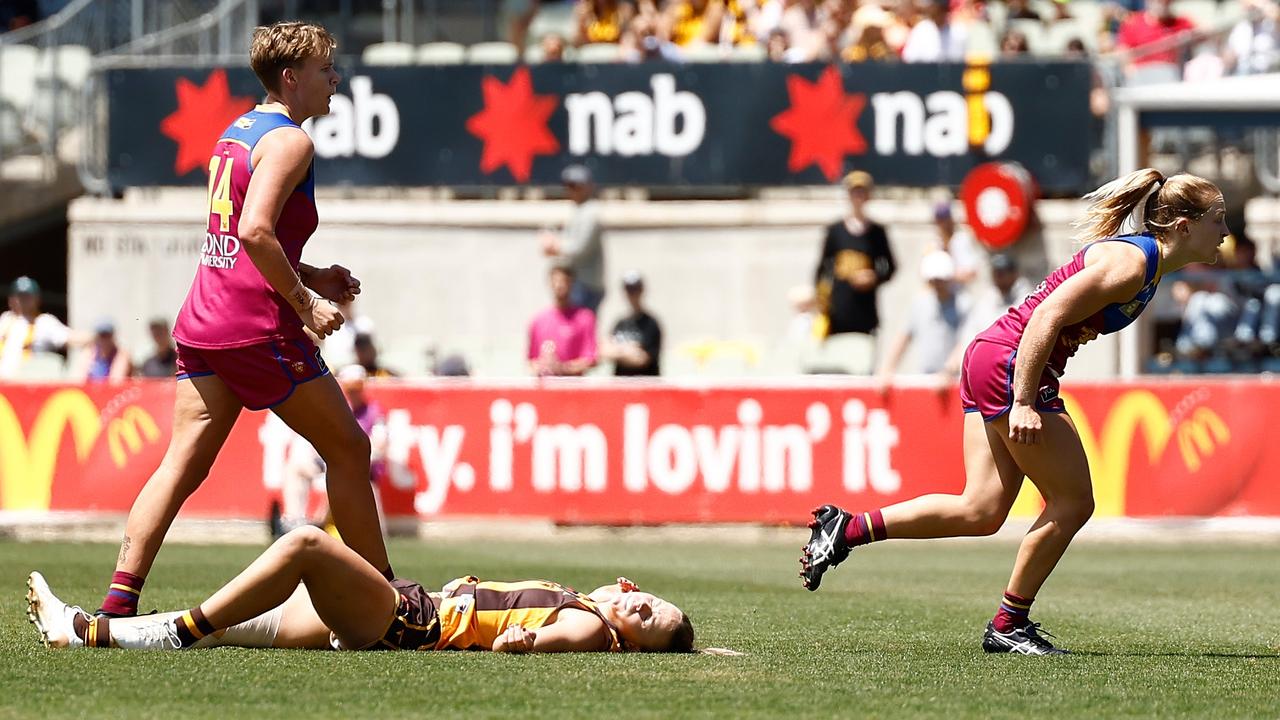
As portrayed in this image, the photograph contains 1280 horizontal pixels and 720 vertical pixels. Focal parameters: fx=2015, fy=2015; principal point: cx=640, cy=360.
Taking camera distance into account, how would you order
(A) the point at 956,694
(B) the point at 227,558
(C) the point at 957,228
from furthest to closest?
(C) the point at 957,228, (B) the point at 227,558, (A) the point at 956,694

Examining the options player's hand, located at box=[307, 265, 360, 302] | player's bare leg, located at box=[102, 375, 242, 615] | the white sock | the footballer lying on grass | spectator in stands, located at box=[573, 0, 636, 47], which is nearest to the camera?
the footballer lying on grass

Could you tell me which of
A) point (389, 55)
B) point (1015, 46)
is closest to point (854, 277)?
point (1015, 46)

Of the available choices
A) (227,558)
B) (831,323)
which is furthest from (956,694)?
(831,323)

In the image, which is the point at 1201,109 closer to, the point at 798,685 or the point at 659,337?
the point at 659,337

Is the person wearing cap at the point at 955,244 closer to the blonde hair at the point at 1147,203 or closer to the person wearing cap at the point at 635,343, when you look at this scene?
the person wearing cap at the point at 635,343

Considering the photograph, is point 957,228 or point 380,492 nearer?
point 380,492

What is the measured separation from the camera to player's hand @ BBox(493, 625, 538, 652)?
6828 millimetres

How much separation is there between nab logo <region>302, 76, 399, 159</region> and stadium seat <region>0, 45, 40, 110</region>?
3055 mm

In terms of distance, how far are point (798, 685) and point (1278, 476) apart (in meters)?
9.88

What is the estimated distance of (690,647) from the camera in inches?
276

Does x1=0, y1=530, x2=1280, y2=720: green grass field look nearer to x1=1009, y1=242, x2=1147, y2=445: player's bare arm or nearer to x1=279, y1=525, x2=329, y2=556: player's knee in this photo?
x1=279, y1=525, x2=329, y2=556: player's knee

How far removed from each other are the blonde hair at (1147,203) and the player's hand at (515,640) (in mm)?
2537

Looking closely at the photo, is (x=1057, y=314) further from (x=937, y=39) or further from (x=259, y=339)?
(x=937, y=39)

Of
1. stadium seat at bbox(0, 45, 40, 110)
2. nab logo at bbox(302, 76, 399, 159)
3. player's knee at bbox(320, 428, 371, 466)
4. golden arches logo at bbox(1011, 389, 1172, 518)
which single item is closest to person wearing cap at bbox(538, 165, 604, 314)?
nab logo at bbox(302, 76, 399, 159)
